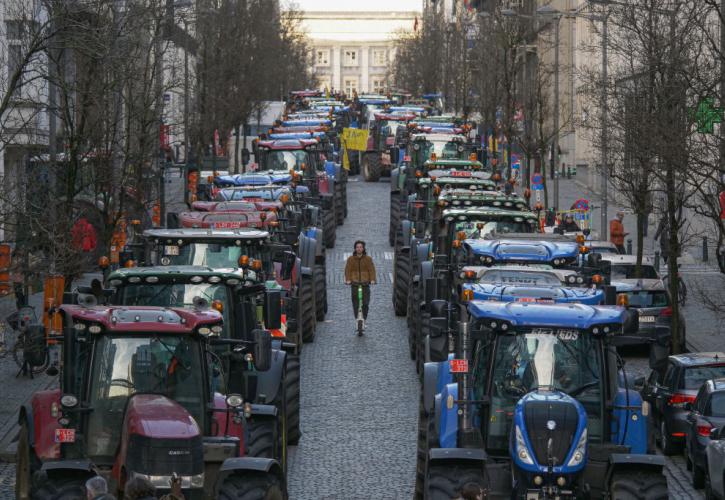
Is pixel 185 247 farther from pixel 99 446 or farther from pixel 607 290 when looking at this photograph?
pixel 99 446

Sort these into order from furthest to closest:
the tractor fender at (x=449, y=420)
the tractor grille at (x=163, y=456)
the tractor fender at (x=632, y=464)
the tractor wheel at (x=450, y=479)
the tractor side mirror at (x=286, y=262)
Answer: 1. the tractor side mirror at (x=286, y=262)
2. the tractor fender at (x=449, y=420)
3. the tractor wheel at (x=450, y=479)
4. the tractor fender at (x=632, y=464)
5. the tractor grille at (x=163, y=456)

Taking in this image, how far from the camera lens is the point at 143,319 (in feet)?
49.9

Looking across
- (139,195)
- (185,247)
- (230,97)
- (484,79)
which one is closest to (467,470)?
(185,247)

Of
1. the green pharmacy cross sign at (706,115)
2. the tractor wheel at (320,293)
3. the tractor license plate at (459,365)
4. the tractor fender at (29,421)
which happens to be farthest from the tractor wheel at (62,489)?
the tractor wheel at (320,293)

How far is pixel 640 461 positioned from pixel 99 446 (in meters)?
4.70

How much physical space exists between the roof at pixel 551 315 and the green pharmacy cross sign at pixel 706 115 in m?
8.62

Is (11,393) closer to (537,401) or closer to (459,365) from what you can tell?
(459,365)

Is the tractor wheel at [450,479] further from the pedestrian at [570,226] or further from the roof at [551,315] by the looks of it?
the pedestrian at [570,226]

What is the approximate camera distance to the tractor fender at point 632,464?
1476cm

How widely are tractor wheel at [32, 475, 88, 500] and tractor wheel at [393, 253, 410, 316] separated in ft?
61.4

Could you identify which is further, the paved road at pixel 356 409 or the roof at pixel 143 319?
the paved road at pixel 356 409

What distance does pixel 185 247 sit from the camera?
23.9 meters

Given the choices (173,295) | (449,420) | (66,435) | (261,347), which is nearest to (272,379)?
(173,295)

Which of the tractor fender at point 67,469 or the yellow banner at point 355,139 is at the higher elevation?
the yellow banner at point 355,139
